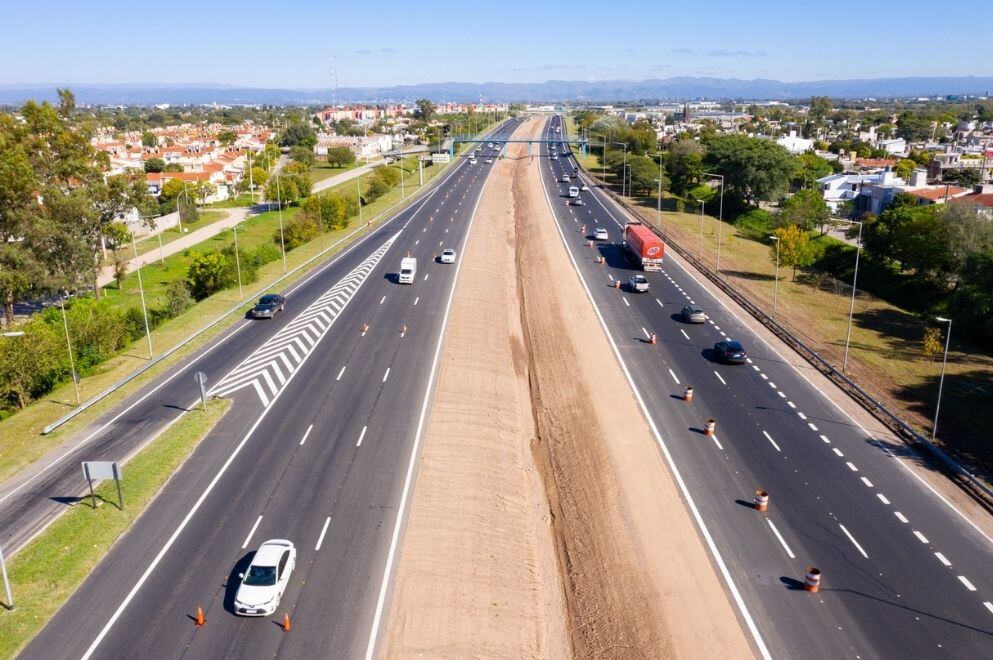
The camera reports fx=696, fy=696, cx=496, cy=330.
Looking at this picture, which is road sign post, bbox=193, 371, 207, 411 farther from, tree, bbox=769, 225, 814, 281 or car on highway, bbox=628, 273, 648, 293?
tree, bbox=769, 225, 814, 281

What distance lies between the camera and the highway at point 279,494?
2002cm

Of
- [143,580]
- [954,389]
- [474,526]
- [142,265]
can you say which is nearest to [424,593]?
[474,526]

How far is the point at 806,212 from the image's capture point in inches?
3371

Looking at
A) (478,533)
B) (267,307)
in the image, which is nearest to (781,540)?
(478,533)

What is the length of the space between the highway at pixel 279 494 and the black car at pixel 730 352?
17.3 meters

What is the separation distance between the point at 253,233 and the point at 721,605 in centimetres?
9039

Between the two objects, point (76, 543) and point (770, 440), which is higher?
point (76, 543)

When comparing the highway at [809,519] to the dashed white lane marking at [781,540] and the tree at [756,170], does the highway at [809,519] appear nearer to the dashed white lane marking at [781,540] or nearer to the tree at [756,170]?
the dashed white lane marking at [781,540]

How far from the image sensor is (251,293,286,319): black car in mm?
49688

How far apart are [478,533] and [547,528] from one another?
327cm

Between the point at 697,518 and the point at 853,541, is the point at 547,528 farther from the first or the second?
the point at 853,541

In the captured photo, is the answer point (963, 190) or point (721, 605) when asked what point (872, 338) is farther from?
point (963, 190)

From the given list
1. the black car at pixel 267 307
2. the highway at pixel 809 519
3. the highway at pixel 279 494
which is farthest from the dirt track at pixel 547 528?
the black car at pixel 267 307

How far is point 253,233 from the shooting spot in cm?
9888
